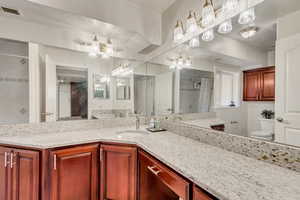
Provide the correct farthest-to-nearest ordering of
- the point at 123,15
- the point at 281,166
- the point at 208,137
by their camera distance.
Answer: the point at 123,15, the point at 208,137, the point at 281,166

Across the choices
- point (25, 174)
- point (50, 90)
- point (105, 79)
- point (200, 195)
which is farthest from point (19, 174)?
point (200, 195)

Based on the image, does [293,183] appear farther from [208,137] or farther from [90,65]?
[90,65]

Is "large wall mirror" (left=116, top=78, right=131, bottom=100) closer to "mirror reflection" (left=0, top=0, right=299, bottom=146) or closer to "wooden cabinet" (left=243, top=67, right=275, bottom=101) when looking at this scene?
"mirror reflection" (left=0, top=0, right=299, bottom=146)

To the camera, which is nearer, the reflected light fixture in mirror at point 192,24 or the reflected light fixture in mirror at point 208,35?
the reflected light fixture in mirror at point 208,35

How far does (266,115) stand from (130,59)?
1.95 metres

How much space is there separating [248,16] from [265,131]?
850mm

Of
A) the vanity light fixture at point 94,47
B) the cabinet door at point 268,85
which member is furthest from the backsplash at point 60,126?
the cabinet door at point 268,85

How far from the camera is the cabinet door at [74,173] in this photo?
135 cm

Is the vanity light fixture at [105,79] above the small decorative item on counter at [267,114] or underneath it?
above

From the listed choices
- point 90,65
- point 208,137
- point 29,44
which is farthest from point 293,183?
point 29,44

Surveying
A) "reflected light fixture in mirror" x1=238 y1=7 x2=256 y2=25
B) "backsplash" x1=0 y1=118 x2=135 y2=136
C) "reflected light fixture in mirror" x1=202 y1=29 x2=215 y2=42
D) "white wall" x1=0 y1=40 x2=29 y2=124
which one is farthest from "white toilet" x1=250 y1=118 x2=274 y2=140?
"white wall" x1=0 y1=40 x2=29 y2=124

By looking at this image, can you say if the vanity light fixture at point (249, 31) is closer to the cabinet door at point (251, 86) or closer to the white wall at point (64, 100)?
the cabinet door at point (251, 86)

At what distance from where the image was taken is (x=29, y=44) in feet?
6.05

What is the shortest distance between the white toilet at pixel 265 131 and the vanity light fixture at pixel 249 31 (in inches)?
24.7
